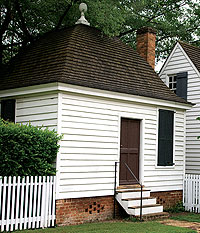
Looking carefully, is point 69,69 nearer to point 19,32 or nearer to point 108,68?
point 108,68

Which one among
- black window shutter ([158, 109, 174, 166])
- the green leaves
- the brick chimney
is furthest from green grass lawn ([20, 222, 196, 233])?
the brick chimney

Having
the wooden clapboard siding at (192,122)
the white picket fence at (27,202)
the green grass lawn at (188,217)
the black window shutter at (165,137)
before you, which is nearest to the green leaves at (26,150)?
the white picket fence at (27,202)

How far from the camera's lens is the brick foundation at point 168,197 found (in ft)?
46.1

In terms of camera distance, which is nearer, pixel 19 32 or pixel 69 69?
pixel 69 69

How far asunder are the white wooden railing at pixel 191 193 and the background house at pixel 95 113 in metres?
0.26

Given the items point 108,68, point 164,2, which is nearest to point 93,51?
point 108,68

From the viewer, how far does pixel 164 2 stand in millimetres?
23156

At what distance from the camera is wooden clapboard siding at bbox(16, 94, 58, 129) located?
1118 cm

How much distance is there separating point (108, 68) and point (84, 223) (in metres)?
5.05

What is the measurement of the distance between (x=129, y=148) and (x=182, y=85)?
5.79 metres

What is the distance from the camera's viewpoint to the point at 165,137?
1442cm

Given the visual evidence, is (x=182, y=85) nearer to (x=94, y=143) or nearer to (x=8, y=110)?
(x=94, y=143)

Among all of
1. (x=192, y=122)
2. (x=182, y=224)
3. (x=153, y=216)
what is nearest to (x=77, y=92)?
(x=153, y=216)

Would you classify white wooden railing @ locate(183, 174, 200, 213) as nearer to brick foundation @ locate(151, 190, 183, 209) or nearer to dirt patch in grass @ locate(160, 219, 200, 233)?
brick foundation @ locate(151, 190, 183, 209)
